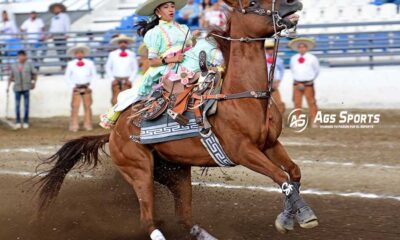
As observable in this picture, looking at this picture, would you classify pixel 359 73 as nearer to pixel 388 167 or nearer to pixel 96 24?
pixel 388 167

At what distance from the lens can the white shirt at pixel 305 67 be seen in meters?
14.0

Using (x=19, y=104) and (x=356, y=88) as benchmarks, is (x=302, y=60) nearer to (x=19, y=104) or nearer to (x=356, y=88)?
(x=356, y=88)

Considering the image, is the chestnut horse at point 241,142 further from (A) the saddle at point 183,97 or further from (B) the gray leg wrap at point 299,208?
(A) the saddle at point 183,97

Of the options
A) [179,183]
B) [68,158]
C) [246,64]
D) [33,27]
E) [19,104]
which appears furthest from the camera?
[33,27]

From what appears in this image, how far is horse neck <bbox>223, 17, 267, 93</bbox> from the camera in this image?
5656mm

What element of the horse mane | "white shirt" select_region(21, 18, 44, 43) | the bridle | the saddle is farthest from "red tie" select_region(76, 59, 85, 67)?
the bridle

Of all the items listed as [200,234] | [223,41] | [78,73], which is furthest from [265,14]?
[78,73]

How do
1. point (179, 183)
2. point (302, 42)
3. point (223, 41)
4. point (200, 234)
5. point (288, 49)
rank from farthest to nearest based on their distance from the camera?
point (288, 49) < point (302, 42) < point (179, 183) < point (200, 234) < point (223, 41)

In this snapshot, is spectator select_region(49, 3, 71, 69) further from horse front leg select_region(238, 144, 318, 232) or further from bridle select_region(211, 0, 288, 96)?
horse front leg select_region(238, 144, 318, 232)

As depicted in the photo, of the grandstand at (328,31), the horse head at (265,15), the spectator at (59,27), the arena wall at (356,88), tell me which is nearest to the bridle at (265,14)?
the horse head at (265,15)

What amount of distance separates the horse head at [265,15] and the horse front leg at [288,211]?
0.93 m

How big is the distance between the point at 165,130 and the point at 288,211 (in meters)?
1.32

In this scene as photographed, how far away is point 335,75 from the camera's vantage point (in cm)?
1600

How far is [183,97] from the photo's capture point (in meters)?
6.02
